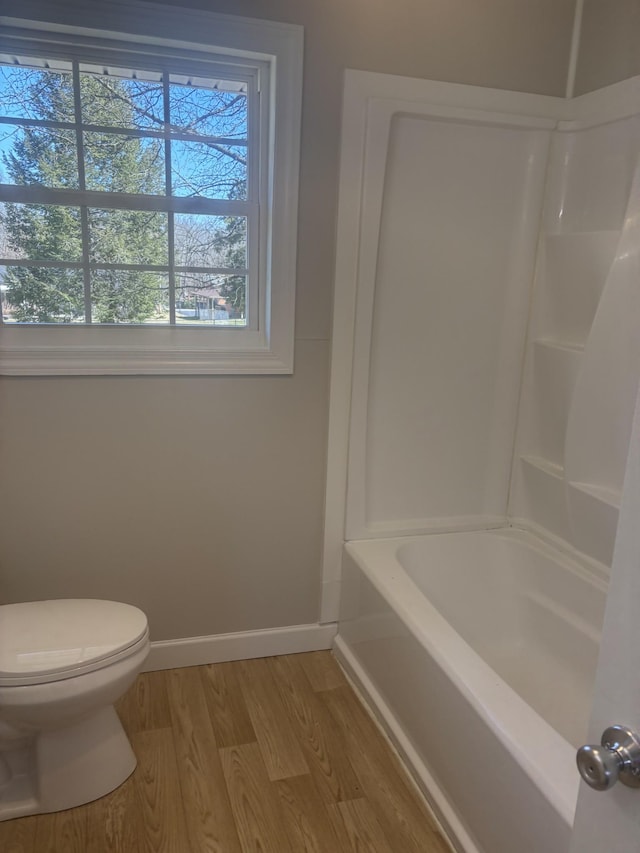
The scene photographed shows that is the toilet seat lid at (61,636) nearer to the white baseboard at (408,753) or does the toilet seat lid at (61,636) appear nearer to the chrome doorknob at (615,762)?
the white baseboard at (408,753)

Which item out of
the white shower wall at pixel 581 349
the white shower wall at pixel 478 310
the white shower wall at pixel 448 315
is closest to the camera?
the white shower wall at pixel 581 349

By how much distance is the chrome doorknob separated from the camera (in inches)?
26.9

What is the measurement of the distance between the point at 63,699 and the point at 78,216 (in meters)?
1.37

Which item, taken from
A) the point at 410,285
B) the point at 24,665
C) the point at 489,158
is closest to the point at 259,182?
the point at 410,285

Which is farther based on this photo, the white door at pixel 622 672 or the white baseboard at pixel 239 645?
the white baseboard at pixel 239 645

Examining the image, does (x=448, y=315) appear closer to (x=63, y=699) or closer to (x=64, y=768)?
(x=63, y=699)

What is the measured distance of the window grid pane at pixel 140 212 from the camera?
1909 mm

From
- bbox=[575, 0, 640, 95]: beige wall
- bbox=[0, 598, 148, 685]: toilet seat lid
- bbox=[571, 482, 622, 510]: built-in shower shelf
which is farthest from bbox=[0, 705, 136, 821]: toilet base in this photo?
bbox=[575, 0, 640, 95]: beige wall

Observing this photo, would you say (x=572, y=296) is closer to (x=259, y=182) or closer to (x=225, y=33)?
(x=259, y=182)

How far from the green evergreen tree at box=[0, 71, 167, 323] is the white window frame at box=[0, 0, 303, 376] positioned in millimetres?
86

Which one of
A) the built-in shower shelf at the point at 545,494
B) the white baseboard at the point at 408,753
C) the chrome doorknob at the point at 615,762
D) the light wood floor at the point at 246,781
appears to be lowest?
the light wood floor at the point at 246,781

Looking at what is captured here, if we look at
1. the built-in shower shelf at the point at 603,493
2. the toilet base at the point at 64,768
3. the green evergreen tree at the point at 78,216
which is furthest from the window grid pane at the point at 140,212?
the built-in shower shelf at the point at 603,493

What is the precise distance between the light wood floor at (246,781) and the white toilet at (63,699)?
0.20 feet

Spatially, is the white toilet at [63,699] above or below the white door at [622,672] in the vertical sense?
below
